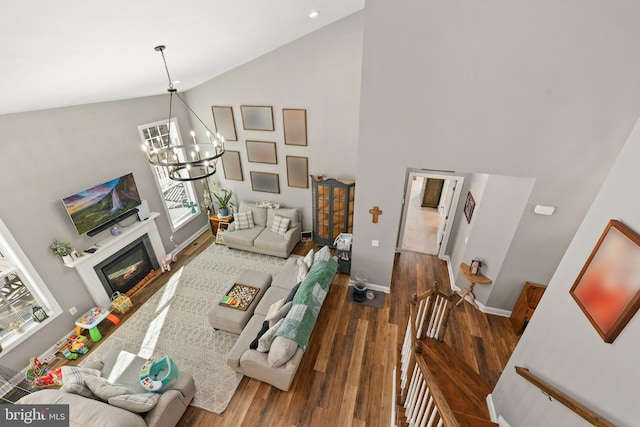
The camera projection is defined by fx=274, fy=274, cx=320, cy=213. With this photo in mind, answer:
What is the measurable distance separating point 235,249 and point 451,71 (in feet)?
18.4

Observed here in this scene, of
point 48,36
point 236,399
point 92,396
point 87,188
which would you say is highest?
point 48,36

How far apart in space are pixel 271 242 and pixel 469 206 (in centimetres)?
411

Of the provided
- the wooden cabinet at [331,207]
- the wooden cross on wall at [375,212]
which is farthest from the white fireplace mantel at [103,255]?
the wooden cross on wall at [375,212]

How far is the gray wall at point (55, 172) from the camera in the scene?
3785 mm

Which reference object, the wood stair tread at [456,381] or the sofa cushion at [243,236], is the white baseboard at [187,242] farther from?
the wood stair tread at [456,381]

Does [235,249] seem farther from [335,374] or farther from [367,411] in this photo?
[367,411]

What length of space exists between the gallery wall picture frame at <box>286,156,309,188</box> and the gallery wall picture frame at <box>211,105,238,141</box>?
1489 mm

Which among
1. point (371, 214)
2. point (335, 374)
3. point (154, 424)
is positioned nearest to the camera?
point (154, 424)

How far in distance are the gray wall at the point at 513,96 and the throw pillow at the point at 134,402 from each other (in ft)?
13.3

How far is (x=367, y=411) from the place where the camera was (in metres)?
3.48

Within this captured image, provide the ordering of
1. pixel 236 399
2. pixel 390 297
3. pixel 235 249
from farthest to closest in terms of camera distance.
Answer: pixel 235 249 < pixel 390 297 < pixel 236 399

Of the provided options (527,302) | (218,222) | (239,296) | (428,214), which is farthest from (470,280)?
(218,222)

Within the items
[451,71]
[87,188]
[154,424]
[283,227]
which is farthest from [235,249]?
[451,71]

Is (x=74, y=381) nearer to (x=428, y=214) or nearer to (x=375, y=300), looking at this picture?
(x=375, y=300)
